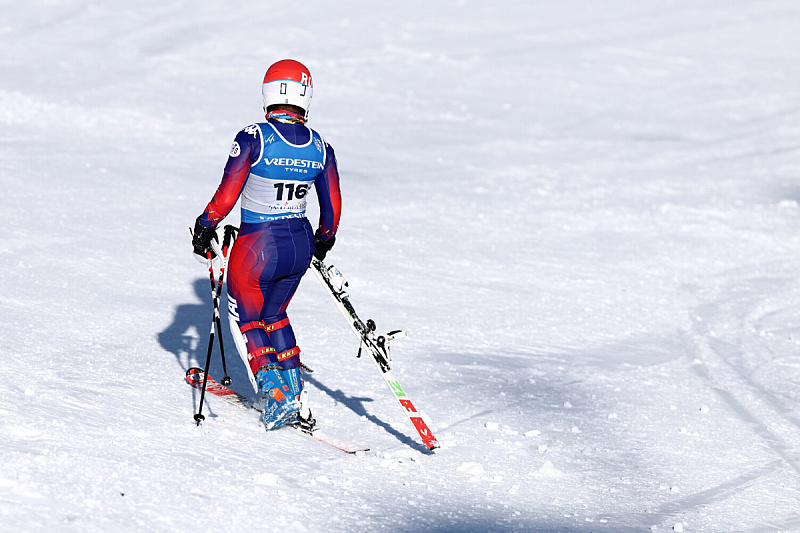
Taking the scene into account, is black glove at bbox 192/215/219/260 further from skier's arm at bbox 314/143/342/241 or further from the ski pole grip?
skier's arm at bbox 314/143/342/241

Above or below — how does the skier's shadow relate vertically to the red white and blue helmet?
below

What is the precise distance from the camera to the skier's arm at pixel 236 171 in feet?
17.6

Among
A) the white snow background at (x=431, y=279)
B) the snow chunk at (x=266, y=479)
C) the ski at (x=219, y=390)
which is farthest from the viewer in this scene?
the ski at (x=219, y=390)

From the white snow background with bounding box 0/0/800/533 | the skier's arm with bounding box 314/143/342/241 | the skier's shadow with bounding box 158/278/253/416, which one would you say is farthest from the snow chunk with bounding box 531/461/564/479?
the skier's shadow with bounding box 158/278/253/416

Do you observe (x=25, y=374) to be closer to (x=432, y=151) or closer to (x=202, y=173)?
(x=202, y=173)

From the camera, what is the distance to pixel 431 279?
387 inches

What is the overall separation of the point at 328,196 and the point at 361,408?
1515 millimetres

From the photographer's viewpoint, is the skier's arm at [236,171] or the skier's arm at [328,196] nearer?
the skier's arm at [236,171]

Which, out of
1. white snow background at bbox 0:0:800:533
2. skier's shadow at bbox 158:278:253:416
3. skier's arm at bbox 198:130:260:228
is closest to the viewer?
white snow background at bbox 0:0:800:533

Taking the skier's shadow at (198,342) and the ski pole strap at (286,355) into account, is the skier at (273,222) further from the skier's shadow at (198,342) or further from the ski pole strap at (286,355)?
the skier's shadow at (198,342)

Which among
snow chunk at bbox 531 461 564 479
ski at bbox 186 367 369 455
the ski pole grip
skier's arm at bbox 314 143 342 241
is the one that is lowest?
snow chunk at bbox 531 461 564 479

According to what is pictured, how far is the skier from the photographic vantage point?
544 centimetres

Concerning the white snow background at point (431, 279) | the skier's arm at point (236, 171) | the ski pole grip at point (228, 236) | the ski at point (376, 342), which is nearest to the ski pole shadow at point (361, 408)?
the white snow background at point (431, 279)

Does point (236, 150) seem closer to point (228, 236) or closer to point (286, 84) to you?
point (286, 84)
